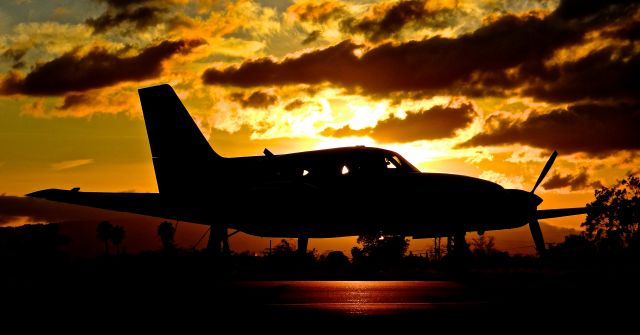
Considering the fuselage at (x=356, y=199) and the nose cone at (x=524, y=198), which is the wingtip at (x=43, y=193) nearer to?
the fuselage at (x=356, y=199)

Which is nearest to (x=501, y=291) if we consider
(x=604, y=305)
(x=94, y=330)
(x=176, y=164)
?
(x=604, y=305)

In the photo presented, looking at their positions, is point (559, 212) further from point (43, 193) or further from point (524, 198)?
point (43, 193)

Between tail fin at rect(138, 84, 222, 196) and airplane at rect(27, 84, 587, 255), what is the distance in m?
0.04

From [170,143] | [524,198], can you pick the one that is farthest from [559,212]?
[170,143]

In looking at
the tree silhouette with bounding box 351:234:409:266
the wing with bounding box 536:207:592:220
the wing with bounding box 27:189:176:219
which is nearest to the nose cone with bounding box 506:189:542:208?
the wing with bounding box 536:207:592:220

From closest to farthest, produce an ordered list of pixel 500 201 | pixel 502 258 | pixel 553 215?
pixel 500 201 → pixel 553 215 → pixel 502 258

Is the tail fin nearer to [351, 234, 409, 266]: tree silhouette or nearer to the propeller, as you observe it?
the propeller

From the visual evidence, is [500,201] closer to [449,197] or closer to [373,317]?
[449,197]

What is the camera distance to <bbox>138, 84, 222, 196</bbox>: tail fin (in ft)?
95.9

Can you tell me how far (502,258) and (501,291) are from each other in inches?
1501

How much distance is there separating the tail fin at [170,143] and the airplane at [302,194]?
4 centimetres

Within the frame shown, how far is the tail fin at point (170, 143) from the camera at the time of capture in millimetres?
29219

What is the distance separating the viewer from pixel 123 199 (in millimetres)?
28531

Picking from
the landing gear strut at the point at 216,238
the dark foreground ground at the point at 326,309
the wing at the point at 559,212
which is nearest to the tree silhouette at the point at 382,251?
the wing at the point at 559,212
